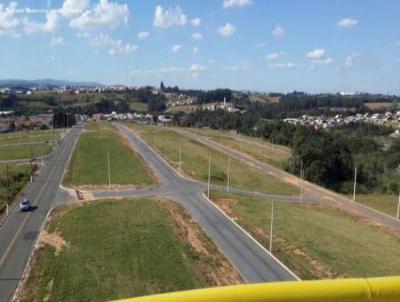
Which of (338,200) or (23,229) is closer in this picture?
(23,229)

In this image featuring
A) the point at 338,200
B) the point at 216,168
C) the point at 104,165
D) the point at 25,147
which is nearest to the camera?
the point at 338,200

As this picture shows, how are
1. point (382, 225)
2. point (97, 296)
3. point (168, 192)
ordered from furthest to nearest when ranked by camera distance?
1. point (168, 192)
2. point (382, 225)
3. point (97, 296)

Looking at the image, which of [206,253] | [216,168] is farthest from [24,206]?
[216,168]

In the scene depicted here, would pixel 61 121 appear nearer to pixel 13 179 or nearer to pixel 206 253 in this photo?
pixel 13 179

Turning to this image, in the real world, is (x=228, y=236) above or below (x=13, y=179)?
above

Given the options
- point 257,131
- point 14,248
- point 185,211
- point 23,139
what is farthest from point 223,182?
point 257,131

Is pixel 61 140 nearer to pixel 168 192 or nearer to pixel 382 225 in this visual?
pixel 168 192
